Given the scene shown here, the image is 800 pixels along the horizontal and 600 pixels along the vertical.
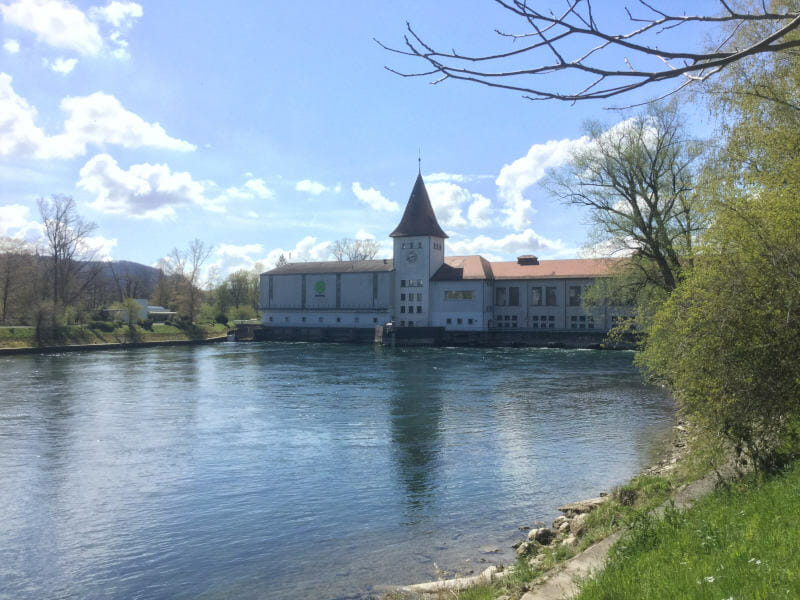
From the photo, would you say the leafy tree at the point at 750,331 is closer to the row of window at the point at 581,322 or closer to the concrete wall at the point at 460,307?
the row of window at the point at 581,322

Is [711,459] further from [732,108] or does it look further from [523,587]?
→ [732,108]

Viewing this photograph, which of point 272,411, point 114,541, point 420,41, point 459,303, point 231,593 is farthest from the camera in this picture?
point 459,303

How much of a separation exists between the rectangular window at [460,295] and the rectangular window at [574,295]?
33.0ft

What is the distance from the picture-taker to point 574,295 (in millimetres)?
65375

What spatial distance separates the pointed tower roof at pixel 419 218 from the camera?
2835 inches

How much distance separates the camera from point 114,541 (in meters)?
9.53

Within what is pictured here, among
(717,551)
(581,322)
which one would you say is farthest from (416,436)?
(581,322)

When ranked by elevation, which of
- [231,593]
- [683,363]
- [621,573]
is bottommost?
[231,593]

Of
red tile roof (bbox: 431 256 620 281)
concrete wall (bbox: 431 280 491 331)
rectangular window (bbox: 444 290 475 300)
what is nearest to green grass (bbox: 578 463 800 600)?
red tile roof (bbox: 431 256 620 281)

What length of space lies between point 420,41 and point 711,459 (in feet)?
23.0

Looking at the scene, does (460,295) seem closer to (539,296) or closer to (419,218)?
(539,296)

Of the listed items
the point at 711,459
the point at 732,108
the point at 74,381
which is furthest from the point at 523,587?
the point at 74,381

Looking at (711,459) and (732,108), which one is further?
(732,108)

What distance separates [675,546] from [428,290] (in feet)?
216
